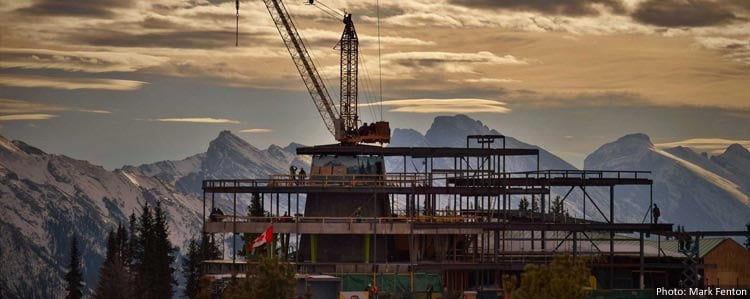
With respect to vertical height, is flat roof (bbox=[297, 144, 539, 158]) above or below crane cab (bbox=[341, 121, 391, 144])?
below

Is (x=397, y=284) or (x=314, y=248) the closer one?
(x=397, y=284)

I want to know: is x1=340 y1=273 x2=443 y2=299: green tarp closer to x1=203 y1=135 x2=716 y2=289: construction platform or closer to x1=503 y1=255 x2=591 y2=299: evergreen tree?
x1=203 y1=135 x2=716 y2=289: construction platform

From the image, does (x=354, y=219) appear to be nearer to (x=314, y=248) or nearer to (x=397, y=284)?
(x=314, y=248)

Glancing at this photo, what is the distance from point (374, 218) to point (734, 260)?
3641cm

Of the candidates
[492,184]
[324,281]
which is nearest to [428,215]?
[492,184]

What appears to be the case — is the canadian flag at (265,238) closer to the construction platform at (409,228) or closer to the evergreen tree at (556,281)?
the construction platform at (409,228)

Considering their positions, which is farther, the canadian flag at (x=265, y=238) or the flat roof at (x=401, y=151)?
the flat roof at (x=401, y=151)

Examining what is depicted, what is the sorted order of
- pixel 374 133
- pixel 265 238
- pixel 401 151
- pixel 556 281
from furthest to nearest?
pixel 374 133 < pixel 401 151 < pixel 265 238 < pixel 556 281

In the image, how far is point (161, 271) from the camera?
629 feet

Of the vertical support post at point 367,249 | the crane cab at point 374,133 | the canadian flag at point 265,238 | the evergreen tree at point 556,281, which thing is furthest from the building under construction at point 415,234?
the evergreen tree at point 556,281

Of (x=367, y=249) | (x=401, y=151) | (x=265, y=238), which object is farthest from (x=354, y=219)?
(x=401, y=151)

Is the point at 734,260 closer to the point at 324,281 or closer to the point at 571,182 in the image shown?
the point at 571,182

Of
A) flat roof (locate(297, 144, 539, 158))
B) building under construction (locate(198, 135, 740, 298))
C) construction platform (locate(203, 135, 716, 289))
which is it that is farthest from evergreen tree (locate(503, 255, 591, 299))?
flat roof (locate(297, 144, 539, 158))

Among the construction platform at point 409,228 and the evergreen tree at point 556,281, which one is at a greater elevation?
the construction platform at point 409,228
